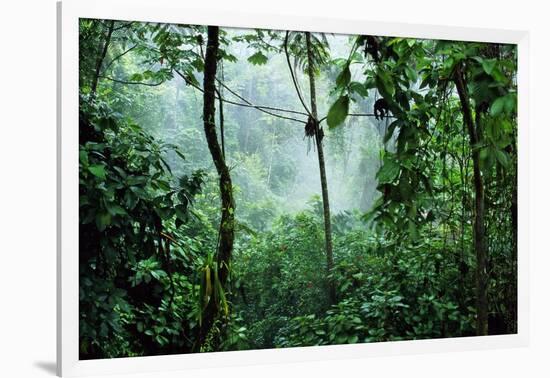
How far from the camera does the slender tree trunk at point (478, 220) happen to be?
4.67m

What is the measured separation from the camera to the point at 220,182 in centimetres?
427

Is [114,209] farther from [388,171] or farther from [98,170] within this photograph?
[388,171]

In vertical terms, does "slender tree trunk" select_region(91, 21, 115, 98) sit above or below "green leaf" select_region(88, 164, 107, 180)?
above

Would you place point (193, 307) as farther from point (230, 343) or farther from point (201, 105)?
point (201, 105)

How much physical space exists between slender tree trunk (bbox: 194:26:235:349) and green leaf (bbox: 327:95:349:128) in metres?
0.63

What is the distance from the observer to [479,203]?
4.75m

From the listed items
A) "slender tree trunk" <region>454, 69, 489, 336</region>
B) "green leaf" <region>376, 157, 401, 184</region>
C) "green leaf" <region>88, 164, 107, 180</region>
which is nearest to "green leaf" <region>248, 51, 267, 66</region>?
"green leaf" <region>376, 157, 401, 184</region>

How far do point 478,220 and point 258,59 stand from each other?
5.24 ft

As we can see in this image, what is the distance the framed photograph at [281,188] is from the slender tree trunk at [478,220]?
0.01 meters

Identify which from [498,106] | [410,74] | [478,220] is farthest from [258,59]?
[478,220]

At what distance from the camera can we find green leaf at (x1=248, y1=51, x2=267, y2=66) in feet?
14.1

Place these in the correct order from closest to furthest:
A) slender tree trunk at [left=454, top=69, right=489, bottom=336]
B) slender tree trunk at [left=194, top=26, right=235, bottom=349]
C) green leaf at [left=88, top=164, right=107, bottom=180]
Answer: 1. green leaf at [left=88, top=164, right=107, bottom=180]
2. slender tree trunk at [left=194, top=26, right=235, bottom=349]
3. slender tree trunk at [left=454, top=69, right=489, bottom=336]

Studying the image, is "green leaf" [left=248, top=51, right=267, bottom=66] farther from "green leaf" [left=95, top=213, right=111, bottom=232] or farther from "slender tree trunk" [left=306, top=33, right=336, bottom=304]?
"green leaf" [left=95, top=213, right=111, bottom=232]
